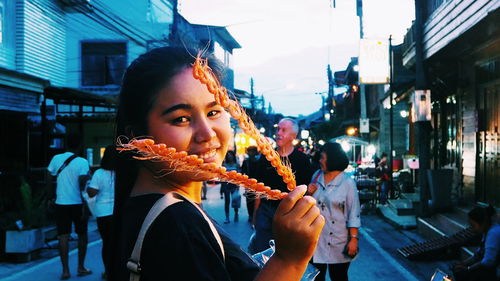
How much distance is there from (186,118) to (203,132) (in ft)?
0.26

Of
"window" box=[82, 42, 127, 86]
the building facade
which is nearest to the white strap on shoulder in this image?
the building facade

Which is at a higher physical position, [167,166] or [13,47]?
[13,47]

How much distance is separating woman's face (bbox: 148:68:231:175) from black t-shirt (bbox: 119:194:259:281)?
0.22 meters

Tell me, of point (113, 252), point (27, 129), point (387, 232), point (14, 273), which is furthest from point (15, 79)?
point (113, 252)

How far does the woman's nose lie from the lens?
145cm

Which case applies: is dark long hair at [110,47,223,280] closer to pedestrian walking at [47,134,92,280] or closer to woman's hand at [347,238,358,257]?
woman's hand at [347,238,358,257]

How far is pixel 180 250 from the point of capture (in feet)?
4.04

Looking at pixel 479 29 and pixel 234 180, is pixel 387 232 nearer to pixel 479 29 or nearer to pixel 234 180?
pixel 479 29

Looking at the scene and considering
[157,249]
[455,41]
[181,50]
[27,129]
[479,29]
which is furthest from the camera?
[27,129]

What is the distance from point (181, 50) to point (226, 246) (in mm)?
735

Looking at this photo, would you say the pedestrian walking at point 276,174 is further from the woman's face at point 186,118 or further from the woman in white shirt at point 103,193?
the woman's face at point 186,118

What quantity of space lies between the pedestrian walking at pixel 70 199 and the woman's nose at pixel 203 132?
20.1 ft

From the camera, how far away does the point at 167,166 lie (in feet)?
4.93

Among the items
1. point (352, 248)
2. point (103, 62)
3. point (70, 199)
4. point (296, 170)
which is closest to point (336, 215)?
point (352, 248)
